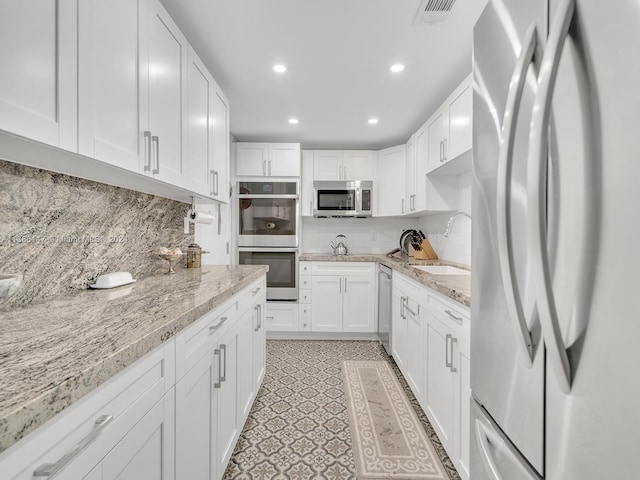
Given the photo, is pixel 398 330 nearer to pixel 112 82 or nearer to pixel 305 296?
pixel 305 296

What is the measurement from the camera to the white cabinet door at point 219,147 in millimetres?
2131

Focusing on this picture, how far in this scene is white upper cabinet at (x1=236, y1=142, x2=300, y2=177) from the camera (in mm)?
3551

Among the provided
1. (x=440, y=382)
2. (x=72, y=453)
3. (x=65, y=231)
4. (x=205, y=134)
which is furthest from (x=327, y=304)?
(x=72, y=453)

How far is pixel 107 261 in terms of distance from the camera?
1.48m

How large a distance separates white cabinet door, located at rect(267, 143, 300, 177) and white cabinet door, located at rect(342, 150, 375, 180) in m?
0.62

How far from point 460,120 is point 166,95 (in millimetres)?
1850

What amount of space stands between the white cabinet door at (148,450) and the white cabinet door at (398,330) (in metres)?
1.94

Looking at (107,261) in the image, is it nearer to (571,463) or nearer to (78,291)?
(78,291)

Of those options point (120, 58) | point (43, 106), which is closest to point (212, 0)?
point (120, 58)

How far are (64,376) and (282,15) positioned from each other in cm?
186

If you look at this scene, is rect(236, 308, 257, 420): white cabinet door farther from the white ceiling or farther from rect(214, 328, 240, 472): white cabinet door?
the white ceiling

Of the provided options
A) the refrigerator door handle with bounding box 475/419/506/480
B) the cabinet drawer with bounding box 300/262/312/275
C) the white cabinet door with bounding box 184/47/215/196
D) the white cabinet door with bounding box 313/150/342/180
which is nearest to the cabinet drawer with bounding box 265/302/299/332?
the cabinet drawer with bounding box 300/262/312/275

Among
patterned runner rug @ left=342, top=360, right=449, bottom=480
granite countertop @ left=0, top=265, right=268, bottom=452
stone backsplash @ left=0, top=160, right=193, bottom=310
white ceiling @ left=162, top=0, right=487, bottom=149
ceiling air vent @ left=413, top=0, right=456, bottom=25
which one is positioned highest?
white ceiling @ left=162, top=0, right=487, bottom=149

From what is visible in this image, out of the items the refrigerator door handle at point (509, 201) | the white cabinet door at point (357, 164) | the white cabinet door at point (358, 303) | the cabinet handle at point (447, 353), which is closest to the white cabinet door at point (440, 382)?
the cabinet handle at point (447, 353)
